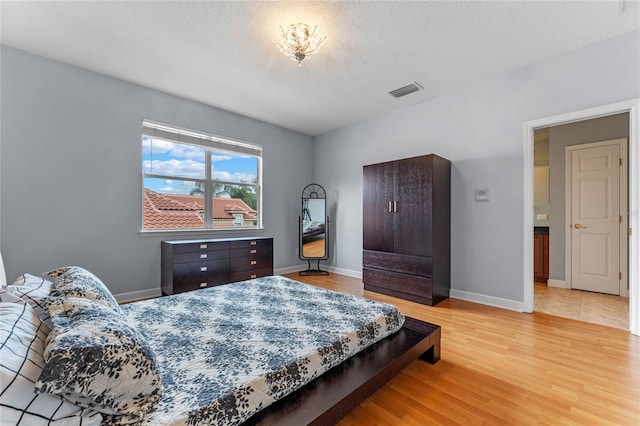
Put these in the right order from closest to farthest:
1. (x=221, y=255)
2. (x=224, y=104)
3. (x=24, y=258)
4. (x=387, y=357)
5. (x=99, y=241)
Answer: (x=387, y=357) < (x=24, y=258) < (x=99, y=241) < (x=221, y=255) < (x=224, y=104)

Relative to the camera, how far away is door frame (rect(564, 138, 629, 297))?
3.58 m

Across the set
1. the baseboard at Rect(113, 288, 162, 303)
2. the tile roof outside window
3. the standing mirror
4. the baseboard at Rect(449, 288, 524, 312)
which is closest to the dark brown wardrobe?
the baseboard at Rect(449, 288, 524, 312)

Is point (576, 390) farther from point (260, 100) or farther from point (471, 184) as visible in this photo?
point (260, 100)

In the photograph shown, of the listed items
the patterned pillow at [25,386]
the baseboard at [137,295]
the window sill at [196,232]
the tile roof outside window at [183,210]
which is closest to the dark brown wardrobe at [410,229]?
the window sill at [196,232]

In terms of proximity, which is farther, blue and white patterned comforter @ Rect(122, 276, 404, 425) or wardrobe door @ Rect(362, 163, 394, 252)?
wardrobe door @ Rect(362, 163, 394, 252)

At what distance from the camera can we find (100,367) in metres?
0.86

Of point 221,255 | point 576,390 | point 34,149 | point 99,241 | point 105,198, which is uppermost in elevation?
point 34,149

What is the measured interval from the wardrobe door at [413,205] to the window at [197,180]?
2.52 metres

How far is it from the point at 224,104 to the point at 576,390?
4.82 meters

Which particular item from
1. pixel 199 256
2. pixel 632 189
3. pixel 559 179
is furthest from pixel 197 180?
pixel 559 179

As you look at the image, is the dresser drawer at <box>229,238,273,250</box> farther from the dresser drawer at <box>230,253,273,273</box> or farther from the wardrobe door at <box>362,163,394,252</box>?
the wardrobe door at <box>362,163,394,252</box>

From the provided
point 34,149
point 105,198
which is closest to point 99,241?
point 105,198

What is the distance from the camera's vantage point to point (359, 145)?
194 inches

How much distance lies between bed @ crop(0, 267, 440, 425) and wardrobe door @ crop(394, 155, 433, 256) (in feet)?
4.94
